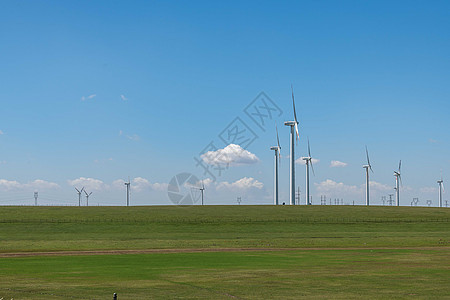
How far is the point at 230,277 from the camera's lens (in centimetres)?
3212

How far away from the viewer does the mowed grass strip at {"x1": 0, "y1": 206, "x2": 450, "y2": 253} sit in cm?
7131

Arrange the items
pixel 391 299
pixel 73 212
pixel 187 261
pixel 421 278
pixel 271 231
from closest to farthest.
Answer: pixel 391 299 < pixel 421 278 < pixel 187 261 < pixel 271 231 < pixel 73 212

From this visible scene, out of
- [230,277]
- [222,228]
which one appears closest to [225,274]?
[230,277]

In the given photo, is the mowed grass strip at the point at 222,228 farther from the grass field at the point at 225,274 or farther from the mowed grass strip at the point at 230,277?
the mowed grass strip at the point at 230,277

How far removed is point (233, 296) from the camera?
82.4 feet

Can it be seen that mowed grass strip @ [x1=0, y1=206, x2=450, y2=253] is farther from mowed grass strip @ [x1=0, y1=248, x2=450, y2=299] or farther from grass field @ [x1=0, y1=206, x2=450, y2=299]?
mowed grass strip @ [x1=0, y1=248, x2=450, y2=299]

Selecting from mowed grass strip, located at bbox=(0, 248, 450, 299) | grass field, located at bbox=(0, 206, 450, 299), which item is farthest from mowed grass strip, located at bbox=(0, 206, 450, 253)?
mowed grass strip, located at bbox=(0, 248, 450, 299)

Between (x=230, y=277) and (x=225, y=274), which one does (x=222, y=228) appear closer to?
(x=225, y=274)

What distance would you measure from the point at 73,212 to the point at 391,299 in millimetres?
117905

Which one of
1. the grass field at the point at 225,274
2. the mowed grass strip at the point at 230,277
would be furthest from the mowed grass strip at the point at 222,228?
the mowed grass strip at the point at 230,277

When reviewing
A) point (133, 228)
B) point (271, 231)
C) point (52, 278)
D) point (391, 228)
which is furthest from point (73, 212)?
point (52, 278)

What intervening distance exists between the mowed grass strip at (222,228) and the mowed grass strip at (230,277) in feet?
68.9

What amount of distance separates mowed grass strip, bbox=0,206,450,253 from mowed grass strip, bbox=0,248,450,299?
21003mm

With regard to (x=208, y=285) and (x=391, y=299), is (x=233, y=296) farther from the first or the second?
(x=391, y=299)
